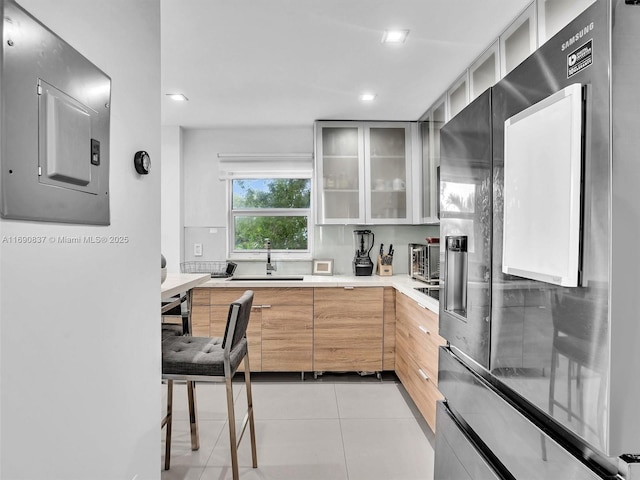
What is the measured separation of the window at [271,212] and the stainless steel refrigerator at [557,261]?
2912mm

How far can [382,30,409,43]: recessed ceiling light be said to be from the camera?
209 centimetres

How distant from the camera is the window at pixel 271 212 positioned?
406 centimetres

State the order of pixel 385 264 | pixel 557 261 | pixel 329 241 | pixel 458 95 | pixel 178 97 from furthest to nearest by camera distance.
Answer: pixel 329 241 → pixel 385 264 → pixel 178 97 → pixel 458 95 → pixel 557 261

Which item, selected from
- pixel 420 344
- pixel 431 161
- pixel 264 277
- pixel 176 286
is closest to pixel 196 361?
pixel 176 286

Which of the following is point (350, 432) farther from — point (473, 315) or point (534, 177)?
point (534, 177)

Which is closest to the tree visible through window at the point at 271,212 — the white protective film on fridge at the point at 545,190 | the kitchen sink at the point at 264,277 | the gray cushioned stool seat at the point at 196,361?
the kitchen sink at the point at 264,277

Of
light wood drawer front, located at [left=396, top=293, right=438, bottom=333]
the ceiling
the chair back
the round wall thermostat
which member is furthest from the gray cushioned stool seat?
the ceiling

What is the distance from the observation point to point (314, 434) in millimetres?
2457

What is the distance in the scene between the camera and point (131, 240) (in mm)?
1298

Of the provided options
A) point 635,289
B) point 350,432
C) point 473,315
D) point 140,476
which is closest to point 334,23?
point 473,315

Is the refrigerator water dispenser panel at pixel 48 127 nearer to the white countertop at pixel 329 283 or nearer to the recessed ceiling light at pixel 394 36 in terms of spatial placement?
the recessed ceiling light at pixel 394 36

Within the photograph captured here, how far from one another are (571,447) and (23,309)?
1.16 m

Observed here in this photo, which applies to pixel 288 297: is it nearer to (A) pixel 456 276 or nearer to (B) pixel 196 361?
(B) pixel 196 361

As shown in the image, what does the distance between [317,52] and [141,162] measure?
56.9 inches
